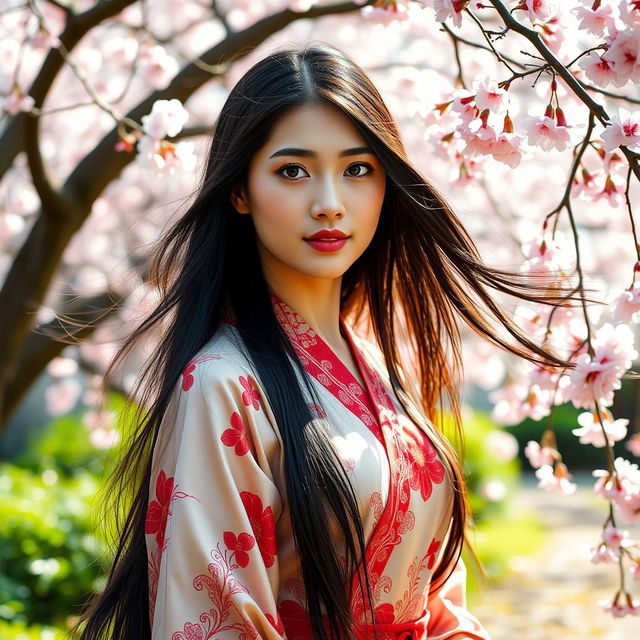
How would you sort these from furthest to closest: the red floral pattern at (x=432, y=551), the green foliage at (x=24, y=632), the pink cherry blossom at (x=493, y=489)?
1. the pink cherry blossom at (x=493, y=489)
2. the green foliage at (x=24, y=632)
3. the red floral pattern at (x=432, y=551)

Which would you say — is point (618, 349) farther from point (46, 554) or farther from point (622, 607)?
point (46, 554)

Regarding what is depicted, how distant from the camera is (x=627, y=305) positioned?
1.68m

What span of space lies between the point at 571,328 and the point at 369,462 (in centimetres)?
70

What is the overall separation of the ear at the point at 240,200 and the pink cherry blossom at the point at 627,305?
684 mm

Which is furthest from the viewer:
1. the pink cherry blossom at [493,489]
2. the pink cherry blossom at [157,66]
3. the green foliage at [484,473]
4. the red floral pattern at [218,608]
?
the green foliage at [484,473]

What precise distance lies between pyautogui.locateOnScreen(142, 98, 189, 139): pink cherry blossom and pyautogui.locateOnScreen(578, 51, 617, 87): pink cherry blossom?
941mm

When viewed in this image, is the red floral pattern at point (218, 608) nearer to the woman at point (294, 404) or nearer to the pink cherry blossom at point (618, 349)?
the woman at point (294, 404)

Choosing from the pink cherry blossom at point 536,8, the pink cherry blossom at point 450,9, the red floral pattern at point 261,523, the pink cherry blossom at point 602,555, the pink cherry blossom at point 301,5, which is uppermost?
the pink cherry blossom at point 301,5

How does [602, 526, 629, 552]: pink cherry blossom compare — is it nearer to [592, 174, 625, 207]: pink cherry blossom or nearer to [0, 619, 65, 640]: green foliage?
[592, 174, 625, 207]: pink cherry blossom

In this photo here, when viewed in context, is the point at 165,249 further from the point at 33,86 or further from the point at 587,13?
the point at 33,86

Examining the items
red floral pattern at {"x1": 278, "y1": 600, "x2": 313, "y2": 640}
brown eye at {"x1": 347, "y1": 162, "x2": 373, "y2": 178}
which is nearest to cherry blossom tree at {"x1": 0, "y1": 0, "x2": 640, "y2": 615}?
brown eye at {"x1": 347, "y1": 162, "x2": 373, "y2": 178}

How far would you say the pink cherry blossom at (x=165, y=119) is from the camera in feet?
6.84

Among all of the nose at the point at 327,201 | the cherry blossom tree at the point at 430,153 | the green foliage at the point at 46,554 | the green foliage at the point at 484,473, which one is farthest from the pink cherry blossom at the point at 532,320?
the green foliage at the point at 484,473

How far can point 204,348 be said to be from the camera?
Answer: 160 cm
